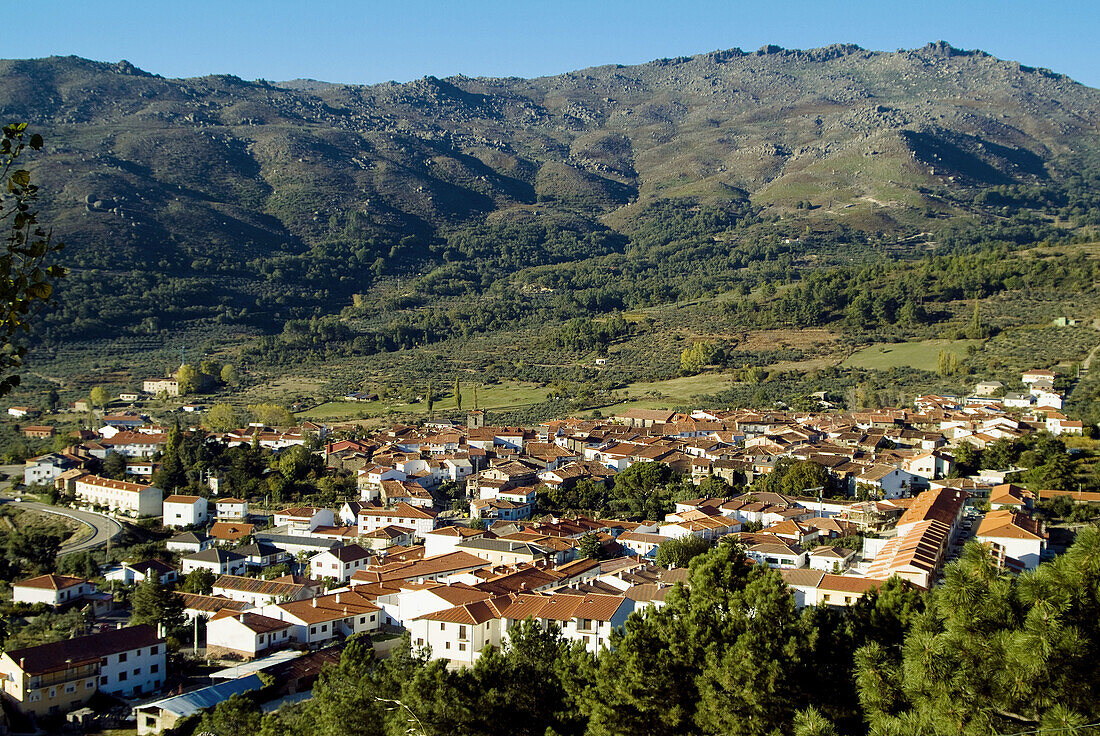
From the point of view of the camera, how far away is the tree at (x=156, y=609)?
24.3 meters

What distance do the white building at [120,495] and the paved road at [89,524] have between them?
859 millimetres

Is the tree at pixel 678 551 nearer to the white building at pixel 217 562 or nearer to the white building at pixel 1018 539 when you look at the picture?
the white building at pixel 1018 539

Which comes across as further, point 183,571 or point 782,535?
point 183,571

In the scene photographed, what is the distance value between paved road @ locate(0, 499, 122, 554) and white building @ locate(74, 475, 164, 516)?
859 mm

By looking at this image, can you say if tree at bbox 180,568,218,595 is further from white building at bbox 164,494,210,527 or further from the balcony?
white building at bbox 164,494,210,527

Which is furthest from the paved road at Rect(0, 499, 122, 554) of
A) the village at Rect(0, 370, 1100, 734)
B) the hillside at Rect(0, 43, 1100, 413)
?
the hillside at Rect(0, 43, 1100, 413)

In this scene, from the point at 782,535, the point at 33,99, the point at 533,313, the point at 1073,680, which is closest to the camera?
the point at 1073,680

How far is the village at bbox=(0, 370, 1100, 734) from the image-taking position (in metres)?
20.7

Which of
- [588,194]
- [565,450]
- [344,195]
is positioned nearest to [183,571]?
[565,450]

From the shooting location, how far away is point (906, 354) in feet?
191

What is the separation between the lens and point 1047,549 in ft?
73.9

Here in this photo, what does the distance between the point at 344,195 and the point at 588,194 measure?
40.7 meters

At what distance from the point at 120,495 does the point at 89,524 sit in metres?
2.33

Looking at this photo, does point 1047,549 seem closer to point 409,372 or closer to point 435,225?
point 409,372
